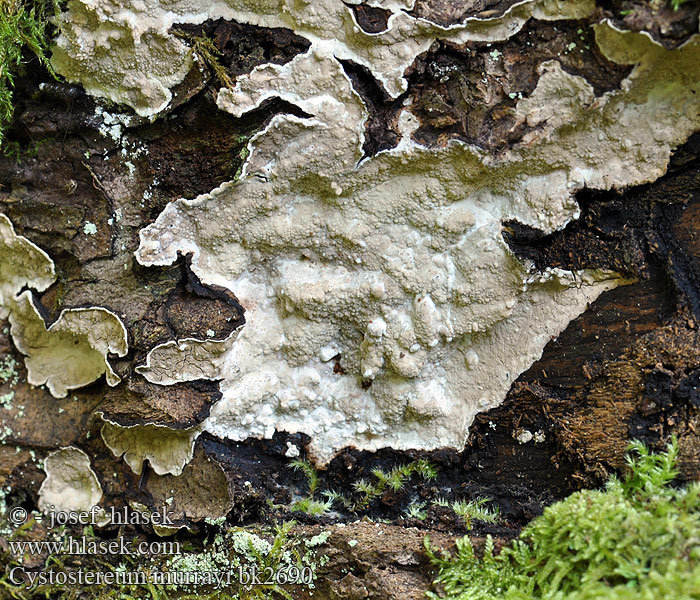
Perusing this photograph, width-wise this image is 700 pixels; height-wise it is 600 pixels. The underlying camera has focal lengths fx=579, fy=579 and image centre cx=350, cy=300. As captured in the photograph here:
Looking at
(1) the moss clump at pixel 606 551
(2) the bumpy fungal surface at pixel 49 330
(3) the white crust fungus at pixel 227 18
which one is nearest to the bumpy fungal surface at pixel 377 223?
(3) the white crust fungus at pixel 227 18

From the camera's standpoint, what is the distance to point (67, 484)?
8.77ft

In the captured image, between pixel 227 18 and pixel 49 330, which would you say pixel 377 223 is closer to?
pixel 227 18

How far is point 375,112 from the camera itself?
2.27 metres

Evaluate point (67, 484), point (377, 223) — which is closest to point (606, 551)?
point (377, 223)

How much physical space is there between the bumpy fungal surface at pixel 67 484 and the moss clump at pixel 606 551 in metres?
1.55

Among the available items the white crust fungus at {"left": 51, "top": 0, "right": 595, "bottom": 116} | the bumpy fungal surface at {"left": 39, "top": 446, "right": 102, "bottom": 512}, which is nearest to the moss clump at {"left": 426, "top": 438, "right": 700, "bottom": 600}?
the bumpy fungal surface at {"left": 39, "top": 446, "right": 102, "bottom": 512}

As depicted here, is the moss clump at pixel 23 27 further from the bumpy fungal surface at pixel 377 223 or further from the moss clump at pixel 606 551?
the moss clump at pixel 606 551

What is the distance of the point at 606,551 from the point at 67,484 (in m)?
2.28

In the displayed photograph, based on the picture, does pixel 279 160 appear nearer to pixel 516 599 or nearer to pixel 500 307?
pixel 500 307

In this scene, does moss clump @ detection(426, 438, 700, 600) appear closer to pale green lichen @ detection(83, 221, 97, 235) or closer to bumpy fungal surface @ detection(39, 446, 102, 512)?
bumpy fungal surface @ detection(39, 446, 102, 512)

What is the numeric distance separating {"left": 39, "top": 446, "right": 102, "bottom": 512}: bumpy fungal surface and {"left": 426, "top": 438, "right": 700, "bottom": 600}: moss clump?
1.55 metres

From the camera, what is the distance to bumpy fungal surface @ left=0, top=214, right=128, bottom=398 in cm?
245

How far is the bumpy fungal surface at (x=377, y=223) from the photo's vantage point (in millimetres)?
2152

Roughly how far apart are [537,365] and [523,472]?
47 cm
